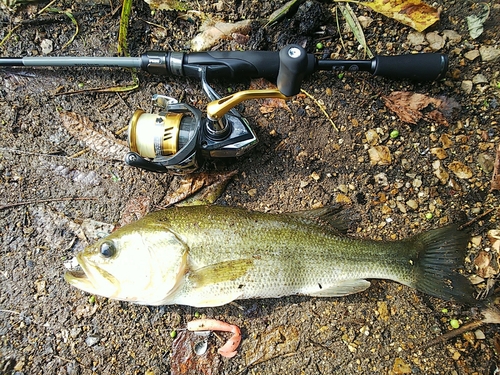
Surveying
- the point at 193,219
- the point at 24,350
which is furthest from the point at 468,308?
the point at 24,350

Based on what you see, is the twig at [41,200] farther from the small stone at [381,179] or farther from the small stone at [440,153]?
the small stone at [440,153]

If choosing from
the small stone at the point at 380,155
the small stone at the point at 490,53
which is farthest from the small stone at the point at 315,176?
the small stone at the point at 490,53

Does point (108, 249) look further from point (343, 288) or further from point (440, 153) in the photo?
point (440, 153)

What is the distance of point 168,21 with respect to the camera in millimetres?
3092

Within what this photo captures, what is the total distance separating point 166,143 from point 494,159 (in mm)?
2431

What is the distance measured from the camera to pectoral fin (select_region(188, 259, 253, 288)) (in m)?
2.52

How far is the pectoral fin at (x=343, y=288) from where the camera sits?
2678 mm

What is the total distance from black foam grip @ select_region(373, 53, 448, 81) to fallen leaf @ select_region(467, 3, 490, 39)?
504 mm

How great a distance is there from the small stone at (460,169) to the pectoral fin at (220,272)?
67.1 inches

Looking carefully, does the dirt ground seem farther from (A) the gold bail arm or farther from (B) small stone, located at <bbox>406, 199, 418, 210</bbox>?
(A) the gold bail arm

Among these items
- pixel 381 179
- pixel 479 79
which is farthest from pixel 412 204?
pixel 479 79

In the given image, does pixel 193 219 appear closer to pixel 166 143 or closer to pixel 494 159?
pixel 166 143

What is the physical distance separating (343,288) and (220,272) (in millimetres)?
881

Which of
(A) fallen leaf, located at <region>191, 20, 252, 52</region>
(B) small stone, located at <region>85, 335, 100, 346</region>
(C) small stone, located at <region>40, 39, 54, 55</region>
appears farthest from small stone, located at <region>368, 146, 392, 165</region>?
(C) small stone, located at <region>40, 39, 54, 55</region>
